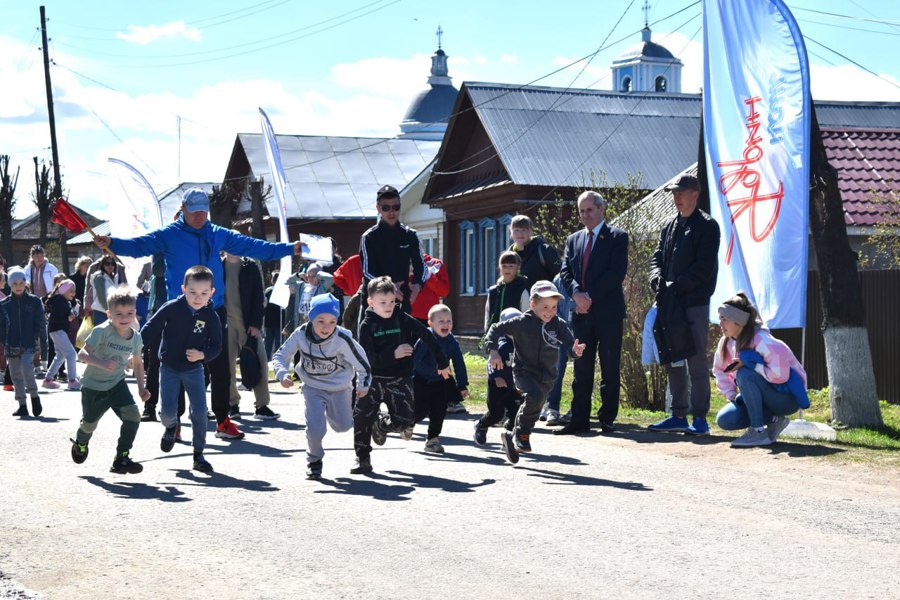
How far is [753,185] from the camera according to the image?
10922 millimetres

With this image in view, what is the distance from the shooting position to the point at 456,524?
23.2 feet

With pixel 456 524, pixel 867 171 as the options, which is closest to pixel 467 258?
pixel 867 171

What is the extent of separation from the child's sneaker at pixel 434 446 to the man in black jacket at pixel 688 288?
7.60 ft

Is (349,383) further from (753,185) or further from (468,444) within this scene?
(753,185)

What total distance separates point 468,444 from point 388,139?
3874cm

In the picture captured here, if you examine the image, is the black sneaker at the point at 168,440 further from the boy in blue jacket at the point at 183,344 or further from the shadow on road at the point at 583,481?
the shadow on road at the point at 583,481

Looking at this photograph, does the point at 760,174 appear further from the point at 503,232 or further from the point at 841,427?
the point at 503,232

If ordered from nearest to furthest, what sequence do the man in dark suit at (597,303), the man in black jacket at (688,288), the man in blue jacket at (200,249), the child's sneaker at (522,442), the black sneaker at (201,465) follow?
the black sneaker at (201,465) < the child's sneaker at (522,442) < the man in blue jacket at (200,249) < the man in black jacket at (688,288) < the man in dark suit at (597,303)

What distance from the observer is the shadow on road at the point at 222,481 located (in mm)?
8461

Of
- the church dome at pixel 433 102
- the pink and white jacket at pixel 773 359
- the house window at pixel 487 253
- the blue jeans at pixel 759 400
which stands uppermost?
the church dome at pixel 433 102

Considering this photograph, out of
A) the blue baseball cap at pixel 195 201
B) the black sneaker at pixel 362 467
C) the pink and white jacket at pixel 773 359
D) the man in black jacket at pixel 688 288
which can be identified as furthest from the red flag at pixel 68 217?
the pink and white jacket at pixel 773 359

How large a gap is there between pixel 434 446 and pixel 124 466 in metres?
2.49

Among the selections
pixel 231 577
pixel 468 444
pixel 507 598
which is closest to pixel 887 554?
pixel 507 598

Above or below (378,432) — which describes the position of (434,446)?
below
